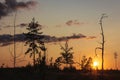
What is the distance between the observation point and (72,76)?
218 ft

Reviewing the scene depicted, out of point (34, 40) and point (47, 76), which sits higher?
point (34, 40)

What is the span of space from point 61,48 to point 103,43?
49.5 meters

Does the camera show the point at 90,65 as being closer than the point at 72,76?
No

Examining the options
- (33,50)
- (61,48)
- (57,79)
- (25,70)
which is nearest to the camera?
(57,79)

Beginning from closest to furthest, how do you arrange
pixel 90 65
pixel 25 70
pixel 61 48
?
1. pixel 25 70
2. pixel 61 48
3. pixel 90 65

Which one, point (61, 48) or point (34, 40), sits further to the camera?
point (61, 48)

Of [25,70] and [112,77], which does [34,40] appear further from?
[112,77]

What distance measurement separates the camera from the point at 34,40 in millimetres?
98375

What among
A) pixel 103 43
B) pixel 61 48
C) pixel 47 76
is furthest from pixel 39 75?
pixel 61 48

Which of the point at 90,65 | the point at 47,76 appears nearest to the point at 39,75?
the point at 47,76

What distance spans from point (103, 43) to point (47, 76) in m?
10.9

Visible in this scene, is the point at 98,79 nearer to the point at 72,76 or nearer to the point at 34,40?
the point at 72,76

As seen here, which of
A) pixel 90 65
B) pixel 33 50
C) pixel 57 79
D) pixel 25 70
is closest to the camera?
pixel 57 79

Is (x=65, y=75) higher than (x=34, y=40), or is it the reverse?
(x=34, y=40)
